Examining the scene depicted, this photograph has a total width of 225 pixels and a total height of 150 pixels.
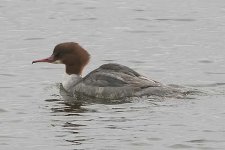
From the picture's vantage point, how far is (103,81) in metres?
16.5

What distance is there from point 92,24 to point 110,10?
190 cm

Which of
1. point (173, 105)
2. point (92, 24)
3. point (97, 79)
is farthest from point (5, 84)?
point (92, 24)

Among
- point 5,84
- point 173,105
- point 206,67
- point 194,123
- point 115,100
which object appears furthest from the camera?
point 206,67

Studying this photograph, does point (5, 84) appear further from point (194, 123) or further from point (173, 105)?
point (194, 123)

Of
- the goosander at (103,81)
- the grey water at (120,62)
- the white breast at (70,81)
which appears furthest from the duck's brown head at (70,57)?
the grey water at (120,62)

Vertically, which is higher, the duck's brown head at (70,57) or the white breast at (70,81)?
the duck's brown head at (70,57)

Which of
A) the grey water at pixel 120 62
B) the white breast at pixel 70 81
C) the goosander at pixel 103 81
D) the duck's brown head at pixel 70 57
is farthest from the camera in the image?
the duck's brown head at pixel 70 57

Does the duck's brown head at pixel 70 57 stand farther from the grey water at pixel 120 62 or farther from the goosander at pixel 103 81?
the grey water at pixel 120 62

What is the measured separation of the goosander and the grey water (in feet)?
1.12

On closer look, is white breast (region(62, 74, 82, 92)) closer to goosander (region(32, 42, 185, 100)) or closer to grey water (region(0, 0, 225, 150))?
goosander (region(32, 42, 185, 100))

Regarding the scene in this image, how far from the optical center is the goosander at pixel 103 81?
52.8ft

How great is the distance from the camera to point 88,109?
50.2 ft

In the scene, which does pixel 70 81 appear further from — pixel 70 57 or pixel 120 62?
pixel 120 62

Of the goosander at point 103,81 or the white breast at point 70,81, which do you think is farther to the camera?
the white breast at point 70,81
